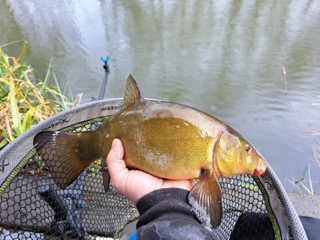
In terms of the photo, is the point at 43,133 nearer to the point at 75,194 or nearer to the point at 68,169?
the point at 68,169

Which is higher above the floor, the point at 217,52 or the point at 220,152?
the point at 220,152

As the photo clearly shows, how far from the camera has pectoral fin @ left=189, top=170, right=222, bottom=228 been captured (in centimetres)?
136

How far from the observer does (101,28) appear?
6918 millimetres

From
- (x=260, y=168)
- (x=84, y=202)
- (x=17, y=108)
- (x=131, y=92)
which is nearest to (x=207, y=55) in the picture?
(x=17, y=108)

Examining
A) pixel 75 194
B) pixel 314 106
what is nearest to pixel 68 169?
pixel 75 194

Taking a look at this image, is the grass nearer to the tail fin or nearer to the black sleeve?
the tail fin

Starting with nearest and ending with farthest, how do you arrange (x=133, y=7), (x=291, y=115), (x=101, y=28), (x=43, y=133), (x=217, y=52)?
(x=43, y=133), (x=291, y=115), (x=217, y=52), (x=101, y=28), (x=133, y=7)

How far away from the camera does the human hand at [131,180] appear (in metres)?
1.48

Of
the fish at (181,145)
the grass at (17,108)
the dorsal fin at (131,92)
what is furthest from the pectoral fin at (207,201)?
the grass at (17,108)

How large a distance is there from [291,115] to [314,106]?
45 centimetres

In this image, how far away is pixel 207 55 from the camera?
6.25 metres

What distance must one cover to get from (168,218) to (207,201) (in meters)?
0.23

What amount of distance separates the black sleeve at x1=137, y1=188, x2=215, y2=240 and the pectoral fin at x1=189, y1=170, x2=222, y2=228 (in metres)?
0.04

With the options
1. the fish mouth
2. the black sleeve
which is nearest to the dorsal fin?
the black sleeve
